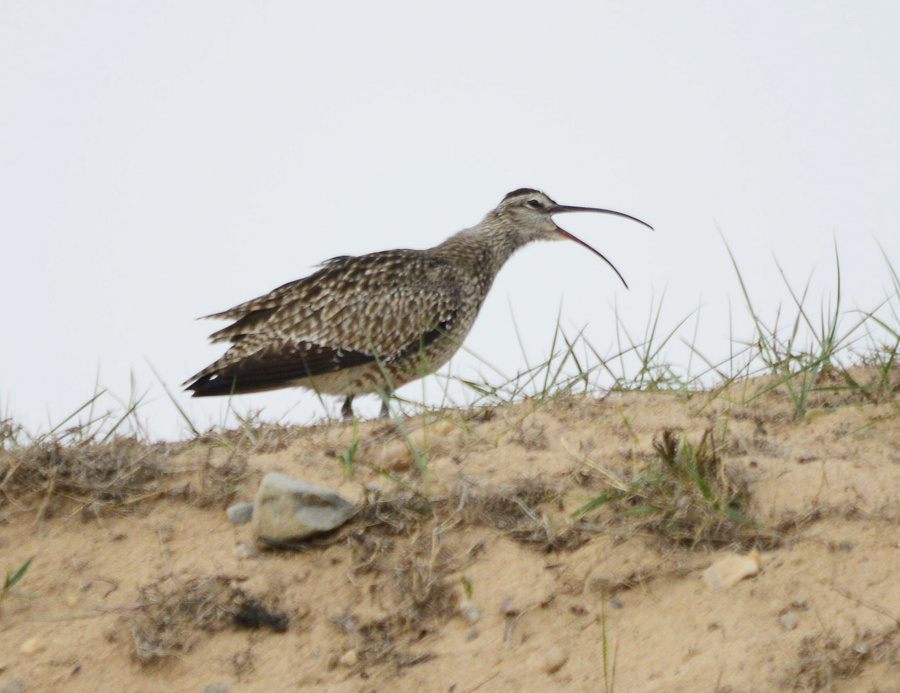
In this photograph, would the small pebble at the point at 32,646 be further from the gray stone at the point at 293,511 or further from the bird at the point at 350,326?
the bird at the point at 350,326

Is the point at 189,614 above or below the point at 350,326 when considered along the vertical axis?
below

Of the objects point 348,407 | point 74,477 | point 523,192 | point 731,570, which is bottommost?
point 731,570

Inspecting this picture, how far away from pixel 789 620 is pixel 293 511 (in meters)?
1.66

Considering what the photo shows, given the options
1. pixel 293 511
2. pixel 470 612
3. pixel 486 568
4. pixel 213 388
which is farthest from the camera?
pixel 213 388

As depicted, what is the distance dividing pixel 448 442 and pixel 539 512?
75 cm

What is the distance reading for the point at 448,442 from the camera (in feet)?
14.7

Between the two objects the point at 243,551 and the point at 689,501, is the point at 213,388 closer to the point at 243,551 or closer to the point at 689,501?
the point at 243,551

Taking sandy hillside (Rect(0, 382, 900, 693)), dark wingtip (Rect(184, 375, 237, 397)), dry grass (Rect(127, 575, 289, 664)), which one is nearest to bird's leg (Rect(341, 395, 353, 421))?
dark wingtip (Rect(184, 375, 237, 397))

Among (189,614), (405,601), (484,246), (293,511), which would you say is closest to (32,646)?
(189,614)

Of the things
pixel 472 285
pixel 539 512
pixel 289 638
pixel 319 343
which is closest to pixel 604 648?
pixel 539 512

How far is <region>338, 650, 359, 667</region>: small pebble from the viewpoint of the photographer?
344 cm

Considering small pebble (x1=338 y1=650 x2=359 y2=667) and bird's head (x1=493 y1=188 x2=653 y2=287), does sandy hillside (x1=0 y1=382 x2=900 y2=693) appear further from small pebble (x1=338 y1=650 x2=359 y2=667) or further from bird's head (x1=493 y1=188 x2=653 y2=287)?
bird's head (x1=493 y1=188 x2=653 y2=287)

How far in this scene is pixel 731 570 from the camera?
3406mm

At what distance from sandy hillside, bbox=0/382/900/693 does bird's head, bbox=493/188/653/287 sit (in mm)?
5006
